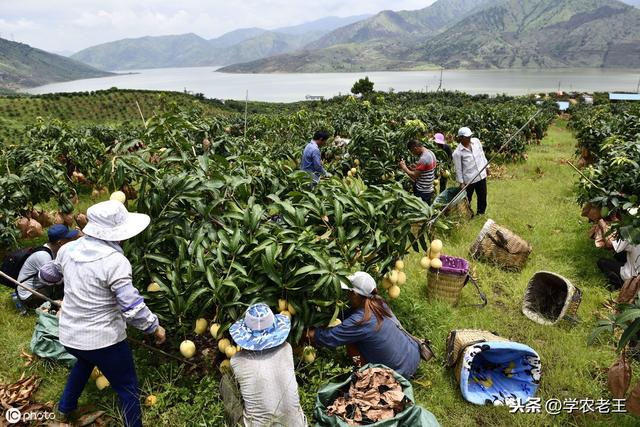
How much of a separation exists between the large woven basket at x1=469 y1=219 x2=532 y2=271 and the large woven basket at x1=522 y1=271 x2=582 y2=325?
0.69 metres

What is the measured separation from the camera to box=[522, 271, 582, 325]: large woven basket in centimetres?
423

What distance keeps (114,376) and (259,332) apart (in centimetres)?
108

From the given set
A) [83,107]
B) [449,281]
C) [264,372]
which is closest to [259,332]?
[264,372]

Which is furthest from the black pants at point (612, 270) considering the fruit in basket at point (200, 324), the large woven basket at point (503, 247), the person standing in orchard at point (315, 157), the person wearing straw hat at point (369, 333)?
the fruit in basket at point (200, 324)

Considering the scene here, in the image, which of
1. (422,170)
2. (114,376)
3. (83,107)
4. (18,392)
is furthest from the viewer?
(83,107)

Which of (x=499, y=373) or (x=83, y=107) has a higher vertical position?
(x=499, y=373)

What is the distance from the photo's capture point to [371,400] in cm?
279

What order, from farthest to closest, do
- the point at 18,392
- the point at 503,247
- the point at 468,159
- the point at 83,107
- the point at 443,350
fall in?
1. the point at 83,107
2. the point at 468,159
3. the point at 503,247
4. the point at 443,350
5. the point at 18,392

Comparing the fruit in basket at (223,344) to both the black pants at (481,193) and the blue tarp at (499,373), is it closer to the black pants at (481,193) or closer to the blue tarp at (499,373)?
the blue tarp at (499,373)

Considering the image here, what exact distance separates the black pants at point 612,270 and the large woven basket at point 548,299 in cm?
84

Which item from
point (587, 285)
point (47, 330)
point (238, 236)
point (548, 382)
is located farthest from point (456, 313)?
point (47, 330)

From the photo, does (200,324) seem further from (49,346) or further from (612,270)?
(612,270)

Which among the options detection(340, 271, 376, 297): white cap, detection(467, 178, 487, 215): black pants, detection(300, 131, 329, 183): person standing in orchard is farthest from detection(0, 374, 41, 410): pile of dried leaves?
detection(467, 178, 487, 215): black pants

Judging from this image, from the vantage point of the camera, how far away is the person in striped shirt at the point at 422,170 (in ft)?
20.6
